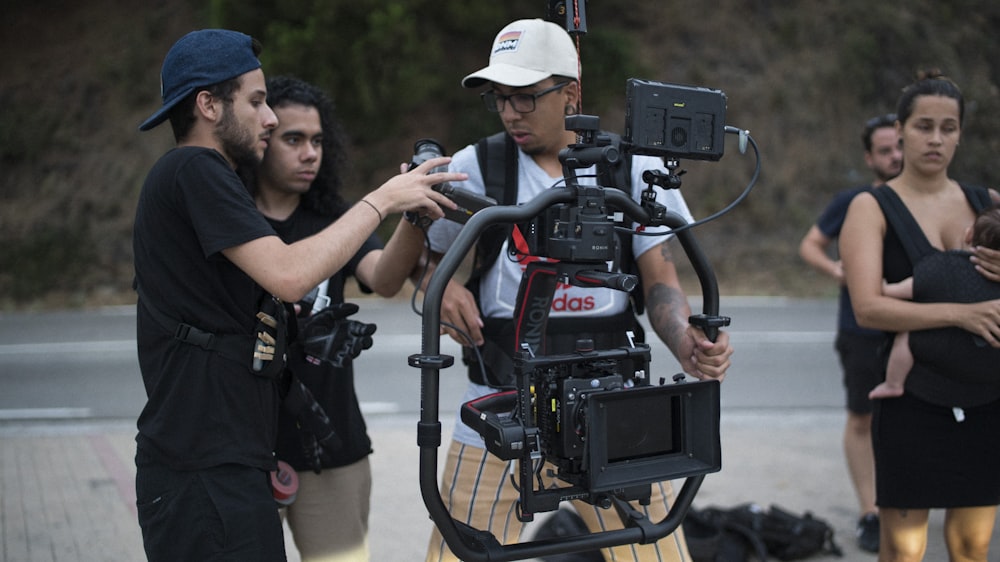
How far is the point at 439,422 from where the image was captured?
2016mm

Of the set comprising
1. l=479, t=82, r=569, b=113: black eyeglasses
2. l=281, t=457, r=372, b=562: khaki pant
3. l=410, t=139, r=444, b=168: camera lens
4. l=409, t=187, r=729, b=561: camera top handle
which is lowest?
l=281, t=457, r=372, b=562: khaki pant

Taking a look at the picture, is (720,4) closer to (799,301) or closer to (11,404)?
(799,301)

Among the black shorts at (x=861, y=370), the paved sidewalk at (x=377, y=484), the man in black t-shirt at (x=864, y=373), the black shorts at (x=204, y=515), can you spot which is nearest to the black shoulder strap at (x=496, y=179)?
the black shorts at (x=204, y=515)

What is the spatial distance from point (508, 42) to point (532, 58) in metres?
0.12

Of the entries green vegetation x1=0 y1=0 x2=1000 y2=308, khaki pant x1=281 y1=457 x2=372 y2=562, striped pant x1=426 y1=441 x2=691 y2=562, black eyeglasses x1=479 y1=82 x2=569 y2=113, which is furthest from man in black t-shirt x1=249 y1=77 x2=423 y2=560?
green vegetation x1=0 y1=0 x2=1000 y2=308

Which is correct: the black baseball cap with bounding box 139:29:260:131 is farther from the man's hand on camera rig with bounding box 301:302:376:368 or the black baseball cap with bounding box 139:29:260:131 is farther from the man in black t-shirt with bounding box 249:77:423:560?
the man's hand on camera rig with bounding box 301:302:376:368

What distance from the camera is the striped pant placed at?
2881 mm

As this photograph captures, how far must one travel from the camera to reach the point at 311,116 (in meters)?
3.29

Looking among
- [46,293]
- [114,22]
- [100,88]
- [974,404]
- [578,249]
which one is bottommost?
[46,293]

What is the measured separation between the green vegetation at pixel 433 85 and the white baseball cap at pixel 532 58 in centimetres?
1287

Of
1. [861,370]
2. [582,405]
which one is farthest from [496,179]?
[861,370]

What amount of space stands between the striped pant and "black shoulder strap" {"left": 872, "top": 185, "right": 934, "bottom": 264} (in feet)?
4.14

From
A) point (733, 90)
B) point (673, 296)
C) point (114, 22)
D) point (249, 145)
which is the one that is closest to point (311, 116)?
point (249, 145)

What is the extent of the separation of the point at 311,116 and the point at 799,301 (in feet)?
42.2
